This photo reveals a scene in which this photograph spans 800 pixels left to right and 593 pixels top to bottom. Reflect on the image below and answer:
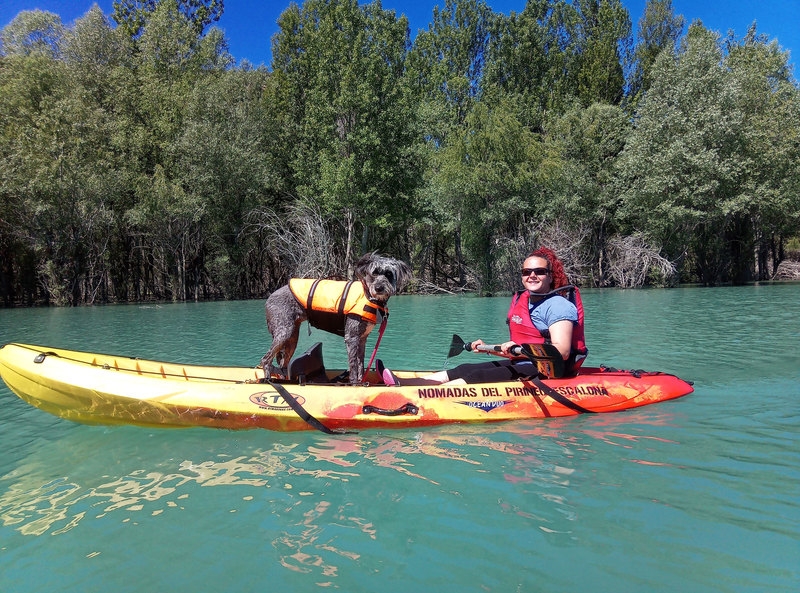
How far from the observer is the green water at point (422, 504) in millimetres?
2719

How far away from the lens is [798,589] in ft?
8.10

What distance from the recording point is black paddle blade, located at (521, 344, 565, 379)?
536 cm

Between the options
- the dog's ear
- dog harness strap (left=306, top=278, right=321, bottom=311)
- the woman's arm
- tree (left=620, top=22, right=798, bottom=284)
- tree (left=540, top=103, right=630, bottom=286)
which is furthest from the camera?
tree (left=540, top=103, right=630, bottom=286)

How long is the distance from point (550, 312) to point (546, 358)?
45 cm

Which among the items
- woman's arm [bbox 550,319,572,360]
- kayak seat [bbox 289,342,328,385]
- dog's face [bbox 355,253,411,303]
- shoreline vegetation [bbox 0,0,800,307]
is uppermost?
shoreline vegetation [bbox 0,0,800,307]

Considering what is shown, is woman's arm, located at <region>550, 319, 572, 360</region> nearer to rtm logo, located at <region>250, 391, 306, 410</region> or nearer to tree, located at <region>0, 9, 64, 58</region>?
rtm logo, located at <region>250, 391, 306, 410</region>

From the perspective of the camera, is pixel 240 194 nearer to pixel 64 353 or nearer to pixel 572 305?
pixel 64 353

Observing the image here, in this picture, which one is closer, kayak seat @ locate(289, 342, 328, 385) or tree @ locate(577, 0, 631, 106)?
kayak seat @ locate(289, 342, 328, 385)

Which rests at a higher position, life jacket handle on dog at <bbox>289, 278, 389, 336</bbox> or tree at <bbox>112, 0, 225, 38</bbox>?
tree at <bbox>112, 0, 225, 38</bbox>

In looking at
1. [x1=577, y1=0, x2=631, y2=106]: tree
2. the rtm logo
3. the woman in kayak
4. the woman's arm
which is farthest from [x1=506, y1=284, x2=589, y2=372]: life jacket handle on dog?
[x1=577, y1=0, x2=631, y2=106]: tree

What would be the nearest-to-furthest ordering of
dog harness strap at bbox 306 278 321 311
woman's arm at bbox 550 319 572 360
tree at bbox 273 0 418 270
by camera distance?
woman's arm at bbox 550 319 572 360 → dog harness strap at bbox 306 278 321 311 → tree at bbox 273 0 418 270

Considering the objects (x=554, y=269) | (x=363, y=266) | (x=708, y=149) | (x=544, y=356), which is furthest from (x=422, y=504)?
(x=708, y=149)

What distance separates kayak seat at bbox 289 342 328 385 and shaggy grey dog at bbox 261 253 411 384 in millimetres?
160

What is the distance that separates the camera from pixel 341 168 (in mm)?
27047
